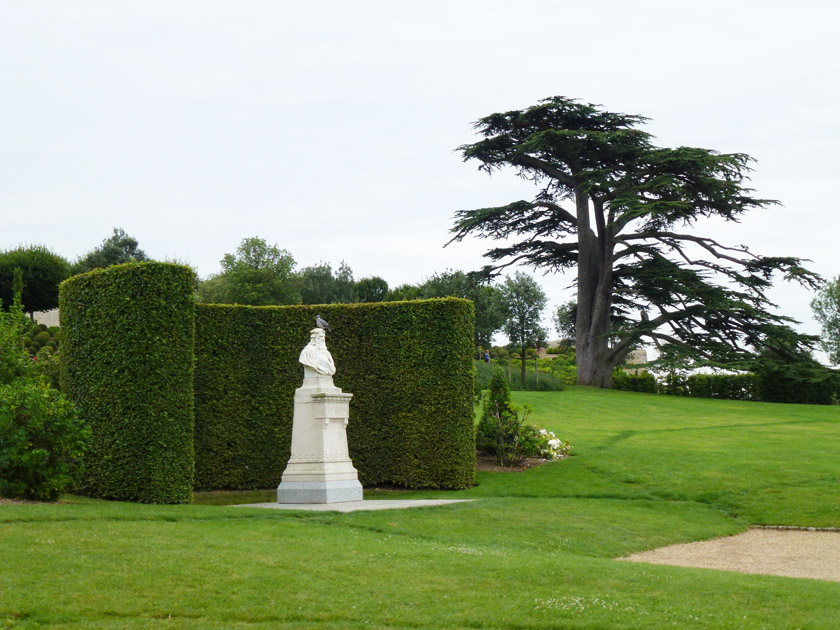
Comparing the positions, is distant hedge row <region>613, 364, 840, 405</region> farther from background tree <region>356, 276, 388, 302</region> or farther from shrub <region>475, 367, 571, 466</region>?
background tree <region>356, 276, 388, 302</region>

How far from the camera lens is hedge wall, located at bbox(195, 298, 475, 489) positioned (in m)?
16.7

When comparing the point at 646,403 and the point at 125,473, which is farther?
the point at 646,403

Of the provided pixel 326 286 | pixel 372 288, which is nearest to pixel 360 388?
pixel 326 286

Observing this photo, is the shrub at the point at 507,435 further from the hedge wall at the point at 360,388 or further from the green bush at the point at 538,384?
the green bush at the point at 538,384

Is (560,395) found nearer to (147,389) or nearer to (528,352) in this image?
(528,352)

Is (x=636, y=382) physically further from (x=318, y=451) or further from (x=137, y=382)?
(x=137, y=382)

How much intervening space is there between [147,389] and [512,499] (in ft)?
22.1

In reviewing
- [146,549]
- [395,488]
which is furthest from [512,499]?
[146,549]

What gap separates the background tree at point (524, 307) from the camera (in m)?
39.7

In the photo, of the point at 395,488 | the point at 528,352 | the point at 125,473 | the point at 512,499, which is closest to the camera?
the point at 125,473

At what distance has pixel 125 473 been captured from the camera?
43.5 ft

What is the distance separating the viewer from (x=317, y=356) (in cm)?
1514

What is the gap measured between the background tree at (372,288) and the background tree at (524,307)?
33.3 metres

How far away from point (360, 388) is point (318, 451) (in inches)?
122
